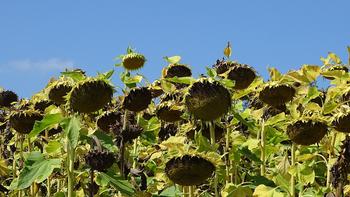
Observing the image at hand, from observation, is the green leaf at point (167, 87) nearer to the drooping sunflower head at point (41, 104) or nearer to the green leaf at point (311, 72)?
the drooping sunflower head at point (41, 104)

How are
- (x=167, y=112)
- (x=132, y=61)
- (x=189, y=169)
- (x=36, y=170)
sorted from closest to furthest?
(x=189, y=169) < (x=36, y=170) < (x=167, y=112) < (x=132, y=61)

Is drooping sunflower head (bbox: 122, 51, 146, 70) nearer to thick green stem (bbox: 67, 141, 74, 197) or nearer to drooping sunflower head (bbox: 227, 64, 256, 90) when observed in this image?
drooping sunflower head (bbox: 227, 64, 256, 90)

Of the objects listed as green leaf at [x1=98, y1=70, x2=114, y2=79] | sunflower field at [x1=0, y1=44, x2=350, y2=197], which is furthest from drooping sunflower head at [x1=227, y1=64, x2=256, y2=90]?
green leaf at [x1=98, y1=70, x2=114, y2=79]

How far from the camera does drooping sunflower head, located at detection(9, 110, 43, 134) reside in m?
4.72

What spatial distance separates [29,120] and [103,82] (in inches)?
52.5

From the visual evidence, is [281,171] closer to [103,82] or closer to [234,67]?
[234,67]

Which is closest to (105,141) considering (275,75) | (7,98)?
(275,75)

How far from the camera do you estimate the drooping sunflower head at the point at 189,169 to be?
3.37 m

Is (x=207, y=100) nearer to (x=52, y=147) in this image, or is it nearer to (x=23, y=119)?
(x=52, y=147)

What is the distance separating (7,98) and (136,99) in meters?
2.25

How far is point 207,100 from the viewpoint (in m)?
3.48

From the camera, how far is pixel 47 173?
3529 mm

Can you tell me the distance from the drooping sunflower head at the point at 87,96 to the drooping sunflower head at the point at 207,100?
45cm

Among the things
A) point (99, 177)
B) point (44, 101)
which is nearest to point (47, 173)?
point (99, 177)
